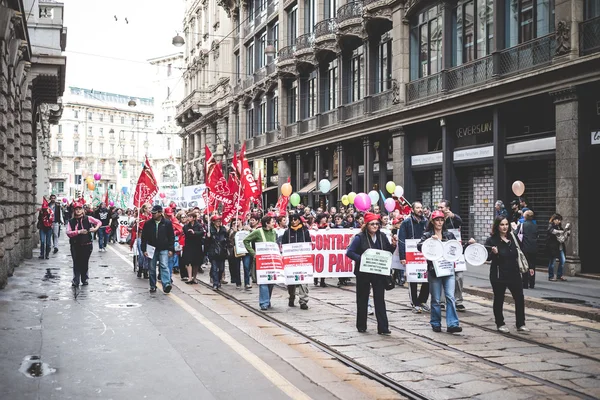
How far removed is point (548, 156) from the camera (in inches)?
739

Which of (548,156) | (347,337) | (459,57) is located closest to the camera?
(347,337)

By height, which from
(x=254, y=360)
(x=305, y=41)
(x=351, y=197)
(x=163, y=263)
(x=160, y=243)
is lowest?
(x=254, y=360)

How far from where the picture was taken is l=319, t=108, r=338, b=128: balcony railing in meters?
32.8

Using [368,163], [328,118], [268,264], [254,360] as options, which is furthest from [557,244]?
[328,118]

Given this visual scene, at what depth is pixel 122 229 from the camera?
3356cm

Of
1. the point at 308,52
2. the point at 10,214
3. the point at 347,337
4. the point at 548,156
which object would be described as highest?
the point at 308,52

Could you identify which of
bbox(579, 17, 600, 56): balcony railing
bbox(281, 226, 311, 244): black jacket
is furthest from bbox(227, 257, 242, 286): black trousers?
bbox(579, 17, 600, 56): balcony railing

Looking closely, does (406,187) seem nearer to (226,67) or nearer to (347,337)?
(347,337)

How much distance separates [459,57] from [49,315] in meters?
17.0

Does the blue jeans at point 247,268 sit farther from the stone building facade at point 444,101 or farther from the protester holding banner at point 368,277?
the stone building facade at point 444,101

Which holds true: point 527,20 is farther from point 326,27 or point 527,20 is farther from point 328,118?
point 328,118

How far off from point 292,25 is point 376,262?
3136cm

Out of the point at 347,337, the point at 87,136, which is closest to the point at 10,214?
the point at 347,337

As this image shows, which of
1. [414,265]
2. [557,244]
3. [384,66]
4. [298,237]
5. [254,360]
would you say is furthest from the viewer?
[384,66]
